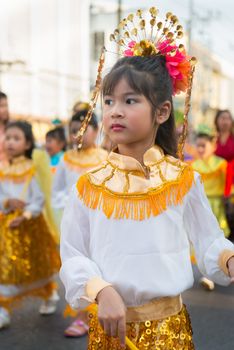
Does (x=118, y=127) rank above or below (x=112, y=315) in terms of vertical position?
above

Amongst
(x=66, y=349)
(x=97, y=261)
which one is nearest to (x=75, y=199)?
(x=97, y=261)

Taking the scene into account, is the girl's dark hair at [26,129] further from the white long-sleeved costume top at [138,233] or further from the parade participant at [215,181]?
the white long-sleeved costume top at [138,233]

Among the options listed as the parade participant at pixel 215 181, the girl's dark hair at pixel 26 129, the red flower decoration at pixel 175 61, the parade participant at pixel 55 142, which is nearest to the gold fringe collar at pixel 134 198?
the red flower decoration at pixel 175 61

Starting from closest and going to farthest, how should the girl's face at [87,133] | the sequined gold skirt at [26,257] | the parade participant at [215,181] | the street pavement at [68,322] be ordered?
the street pavement at [68,322], the sequined gold skirt at [26,257], the girl's face at [87,133], the parade participant at [215,181]

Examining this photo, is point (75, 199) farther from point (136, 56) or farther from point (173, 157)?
point (136, 56)

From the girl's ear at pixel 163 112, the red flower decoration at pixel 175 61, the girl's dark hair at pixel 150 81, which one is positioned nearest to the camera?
the girl's dark hair at pixel 150 81

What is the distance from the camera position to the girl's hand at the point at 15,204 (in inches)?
187

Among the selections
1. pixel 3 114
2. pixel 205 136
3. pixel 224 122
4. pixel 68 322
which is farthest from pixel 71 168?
pixel 224 122

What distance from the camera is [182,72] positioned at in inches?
97.6

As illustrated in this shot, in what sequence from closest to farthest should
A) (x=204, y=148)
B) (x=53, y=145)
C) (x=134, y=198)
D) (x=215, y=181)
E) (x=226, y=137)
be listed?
(x=134, y=198) < (x=215, y=181) < (x=204, y=148) < (x=226, y=137) < (x=53, y=145)

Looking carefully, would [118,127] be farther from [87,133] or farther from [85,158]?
[85,158]

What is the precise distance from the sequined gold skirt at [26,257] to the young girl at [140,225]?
2.43 m

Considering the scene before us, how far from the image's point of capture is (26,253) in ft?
15.7

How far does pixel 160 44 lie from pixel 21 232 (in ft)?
8.84
